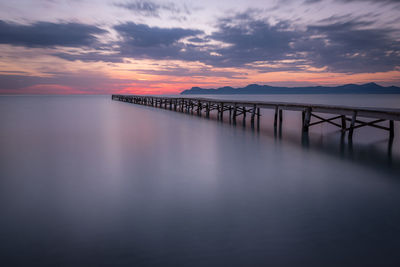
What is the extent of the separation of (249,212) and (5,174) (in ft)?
20.4

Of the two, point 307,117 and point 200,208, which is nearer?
point 200,208

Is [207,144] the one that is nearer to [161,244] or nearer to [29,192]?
[29,192]

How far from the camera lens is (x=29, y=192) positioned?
18.3 ft

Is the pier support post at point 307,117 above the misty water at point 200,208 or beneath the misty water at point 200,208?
above

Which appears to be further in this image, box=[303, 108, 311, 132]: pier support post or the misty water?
box=[303, 108, 311, 132]: pier support post

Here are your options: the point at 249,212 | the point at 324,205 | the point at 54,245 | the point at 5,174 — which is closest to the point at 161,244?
the point at 54,245

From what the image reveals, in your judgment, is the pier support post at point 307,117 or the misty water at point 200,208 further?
the pier support post at point 307,117

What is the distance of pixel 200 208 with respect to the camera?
467cm

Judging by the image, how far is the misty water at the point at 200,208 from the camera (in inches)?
129

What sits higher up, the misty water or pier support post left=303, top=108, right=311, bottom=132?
pier support post left=303, top=108, right=311, bottom=132

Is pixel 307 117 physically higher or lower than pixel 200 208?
higher

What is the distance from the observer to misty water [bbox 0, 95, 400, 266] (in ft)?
10.7

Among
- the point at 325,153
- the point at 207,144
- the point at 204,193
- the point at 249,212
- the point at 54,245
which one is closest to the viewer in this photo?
the point at 54,245

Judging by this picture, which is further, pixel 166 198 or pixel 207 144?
pixel 207 144
